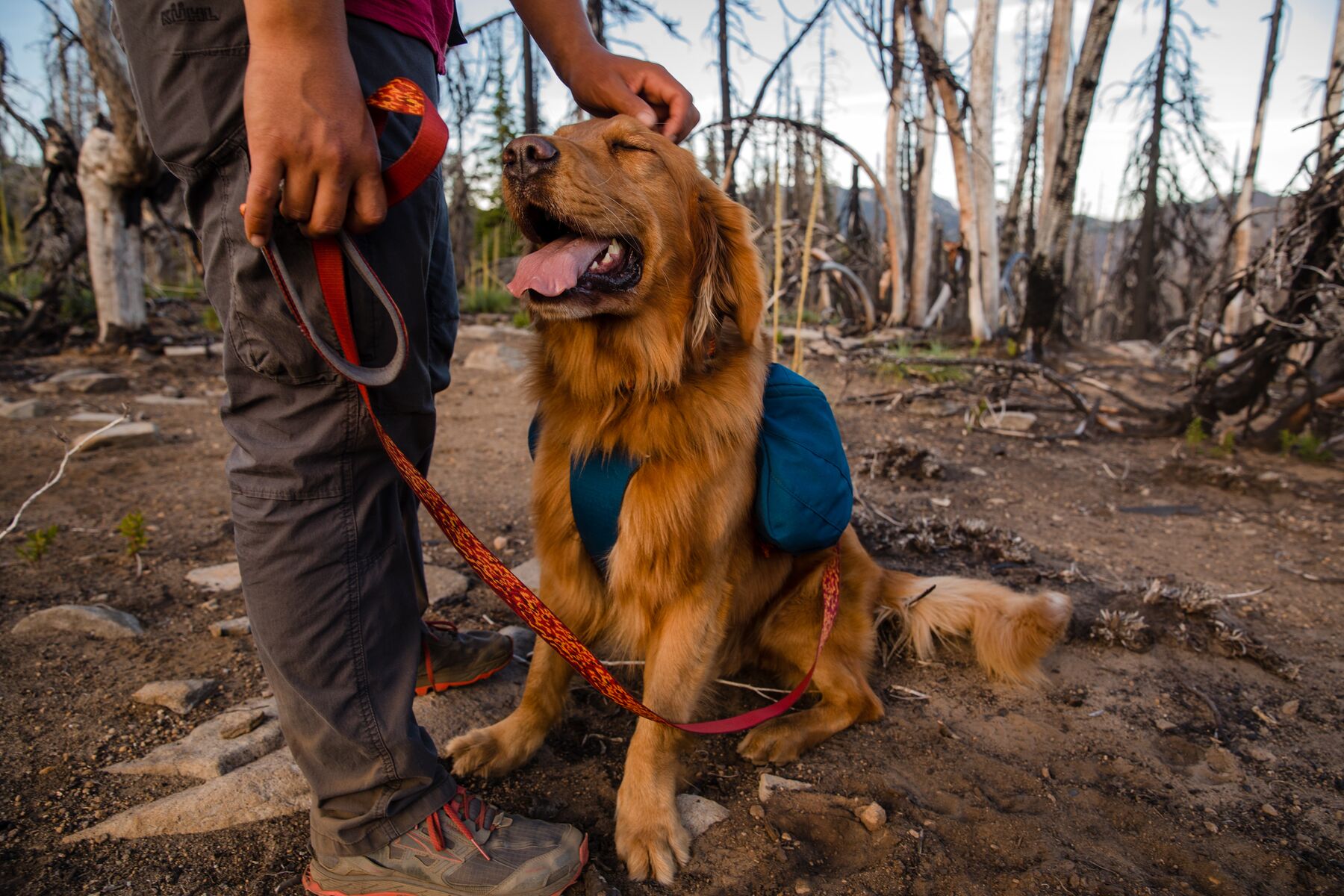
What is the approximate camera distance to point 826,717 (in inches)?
84.0

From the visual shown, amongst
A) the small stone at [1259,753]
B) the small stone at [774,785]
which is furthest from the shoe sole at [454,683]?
the small stone at [1259,753]

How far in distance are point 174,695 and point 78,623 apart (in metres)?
0.63

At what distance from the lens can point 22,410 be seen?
16.5 ft

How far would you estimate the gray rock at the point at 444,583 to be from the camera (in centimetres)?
276

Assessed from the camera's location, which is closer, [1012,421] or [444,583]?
[444,583]

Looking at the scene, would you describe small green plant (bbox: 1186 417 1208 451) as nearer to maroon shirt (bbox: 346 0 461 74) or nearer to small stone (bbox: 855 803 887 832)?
small stone (bbox: 855 803 887 832)

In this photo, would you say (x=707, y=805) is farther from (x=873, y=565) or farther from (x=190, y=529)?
(x=190, y=529)

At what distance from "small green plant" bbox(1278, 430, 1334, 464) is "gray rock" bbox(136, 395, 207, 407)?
8012 mm

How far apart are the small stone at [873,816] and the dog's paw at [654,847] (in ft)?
1.38

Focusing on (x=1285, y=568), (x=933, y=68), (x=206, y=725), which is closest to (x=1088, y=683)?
(x=1285, y=568)

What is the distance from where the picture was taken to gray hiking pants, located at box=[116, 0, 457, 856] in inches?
43.7

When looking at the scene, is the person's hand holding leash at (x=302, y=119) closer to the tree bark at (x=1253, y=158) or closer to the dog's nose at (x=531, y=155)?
the dog's nose at (x=531, y=155)

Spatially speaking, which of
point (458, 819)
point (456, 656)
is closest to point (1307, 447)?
point (456, 656)

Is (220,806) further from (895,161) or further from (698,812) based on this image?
(895,161)
